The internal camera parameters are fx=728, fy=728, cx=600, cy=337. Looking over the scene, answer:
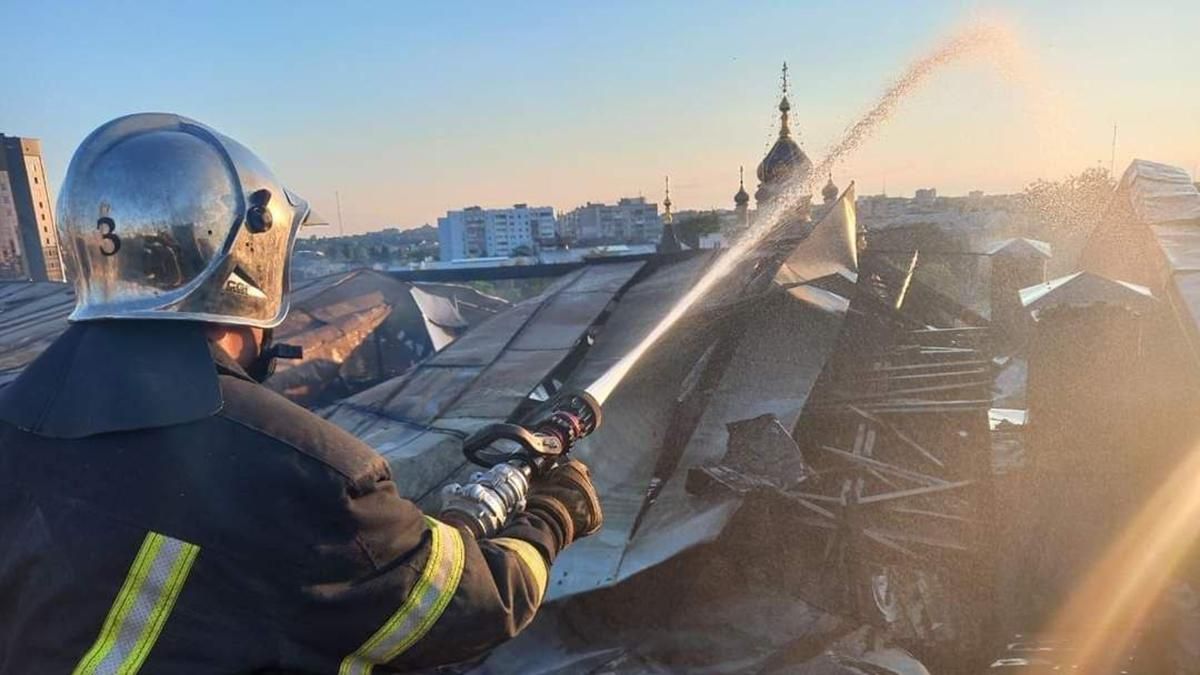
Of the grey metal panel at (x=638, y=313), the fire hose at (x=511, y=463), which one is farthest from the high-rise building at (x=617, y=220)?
the fire hose at (x=511, y=463)

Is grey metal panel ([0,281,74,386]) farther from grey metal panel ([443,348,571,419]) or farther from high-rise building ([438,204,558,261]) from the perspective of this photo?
high-rise building ([438,204,558,261])

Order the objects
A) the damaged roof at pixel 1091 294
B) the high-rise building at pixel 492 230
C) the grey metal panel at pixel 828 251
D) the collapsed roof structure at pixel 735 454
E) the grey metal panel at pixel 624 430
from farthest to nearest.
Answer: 1. the high-rise building at pixel 492 230
2. the grey metal panel at pixel 828 251
3. the damaged roof at pixel 1091 294
4. the grey metal panel at pixel 624 430
5. the collapsed roof structure at pixel 735 454

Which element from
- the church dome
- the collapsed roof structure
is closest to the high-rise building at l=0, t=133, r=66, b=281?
the church dome

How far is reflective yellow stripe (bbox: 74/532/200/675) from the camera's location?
144 centimetres

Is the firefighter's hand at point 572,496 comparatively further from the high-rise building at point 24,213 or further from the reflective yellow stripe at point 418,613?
the high-rise building at point 24,213

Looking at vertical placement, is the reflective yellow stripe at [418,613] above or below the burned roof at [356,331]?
above

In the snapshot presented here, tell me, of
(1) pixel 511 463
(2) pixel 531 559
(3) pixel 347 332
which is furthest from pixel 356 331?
(2) pixel 531 559

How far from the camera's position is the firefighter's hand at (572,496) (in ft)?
7.95

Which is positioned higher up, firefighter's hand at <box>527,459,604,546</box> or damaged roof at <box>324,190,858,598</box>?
firefighter's hand at <box>527,459,604,546</box>

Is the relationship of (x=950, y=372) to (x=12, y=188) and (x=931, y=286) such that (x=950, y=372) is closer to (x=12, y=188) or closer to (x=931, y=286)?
(x=931, y=286)

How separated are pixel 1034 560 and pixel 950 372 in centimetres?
263

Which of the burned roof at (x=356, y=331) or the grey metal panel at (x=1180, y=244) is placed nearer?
the grey metal panel at (x=1180, y=244)

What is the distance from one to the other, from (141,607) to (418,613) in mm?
543

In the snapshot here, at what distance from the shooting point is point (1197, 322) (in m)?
5.85
